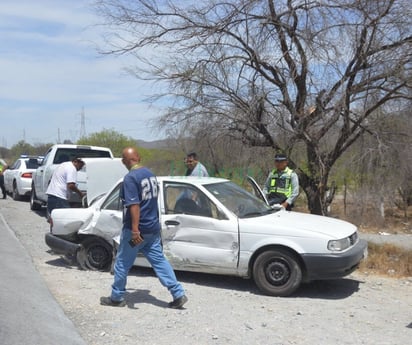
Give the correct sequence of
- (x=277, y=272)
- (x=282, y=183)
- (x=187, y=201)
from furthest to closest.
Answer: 1. (x=282, y=183)
2. (x=187, y=201)
3. (x=277, y=272)

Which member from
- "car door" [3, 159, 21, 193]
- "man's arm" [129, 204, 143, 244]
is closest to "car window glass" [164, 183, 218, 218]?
"man's arm" [129, 204, 143, 244]

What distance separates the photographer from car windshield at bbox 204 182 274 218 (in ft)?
23.0

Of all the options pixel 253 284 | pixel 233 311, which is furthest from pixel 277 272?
pixel 233 311

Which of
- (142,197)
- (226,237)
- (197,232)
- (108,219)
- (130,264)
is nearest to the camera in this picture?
(142,197)

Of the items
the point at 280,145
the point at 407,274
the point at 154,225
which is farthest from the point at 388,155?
the point at 154,225

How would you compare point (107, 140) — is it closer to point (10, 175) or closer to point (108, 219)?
point (10, 175)

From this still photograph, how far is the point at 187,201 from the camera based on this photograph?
23.5 ft

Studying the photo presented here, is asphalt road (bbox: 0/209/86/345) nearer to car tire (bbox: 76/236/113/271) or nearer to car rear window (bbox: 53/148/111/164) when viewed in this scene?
car tire (bbox: 76/236/113/271)

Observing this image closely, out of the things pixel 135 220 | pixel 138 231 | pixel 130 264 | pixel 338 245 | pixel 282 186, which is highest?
pixel 282 186

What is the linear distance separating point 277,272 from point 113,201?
2556mm

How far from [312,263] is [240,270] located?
0.91 metres

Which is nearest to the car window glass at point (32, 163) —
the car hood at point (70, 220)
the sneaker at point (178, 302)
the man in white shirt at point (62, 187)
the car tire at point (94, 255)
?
the man in white shirt at point (62, 187)

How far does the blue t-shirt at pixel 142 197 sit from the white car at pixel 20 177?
12.1 metres

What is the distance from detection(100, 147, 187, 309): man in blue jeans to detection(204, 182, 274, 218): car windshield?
1.40 m
